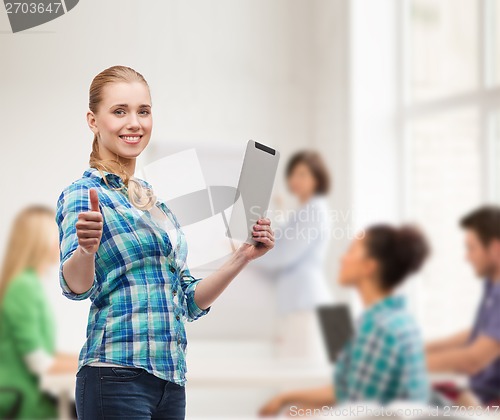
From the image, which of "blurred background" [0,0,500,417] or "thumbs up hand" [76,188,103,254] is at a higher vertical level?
"blurred background" [0,0,500,417]

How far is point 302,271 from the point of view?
6.19 feet

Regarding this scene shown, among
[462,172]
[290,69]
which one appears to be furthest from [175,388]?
[462,172]

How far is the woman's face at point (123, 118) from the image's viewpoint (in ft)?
2.51

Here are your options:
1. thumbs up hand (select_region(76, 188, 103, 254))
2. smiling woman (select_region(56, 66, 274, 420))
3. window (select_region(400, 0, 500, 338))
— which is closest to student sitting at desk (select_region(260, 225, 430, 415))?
window (select_region(400, 0, 500, 338))

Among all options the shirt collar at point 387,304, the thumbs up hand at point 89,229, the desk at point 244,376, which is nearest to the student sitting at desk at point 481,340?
the desk at point 244,376

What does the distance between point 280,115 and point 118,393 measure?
3.40 feet

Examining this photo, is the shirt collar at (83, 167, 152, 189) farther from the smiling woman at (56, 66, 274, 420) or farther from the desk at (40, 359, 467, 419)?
the desk at (40, 359, 467, 419)

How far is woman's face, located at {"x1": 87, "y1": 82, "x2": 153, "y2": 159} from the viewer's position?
0.77 metres

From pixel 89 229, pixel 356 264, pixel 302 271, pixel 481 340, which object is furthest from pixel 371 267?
pixel 89 229

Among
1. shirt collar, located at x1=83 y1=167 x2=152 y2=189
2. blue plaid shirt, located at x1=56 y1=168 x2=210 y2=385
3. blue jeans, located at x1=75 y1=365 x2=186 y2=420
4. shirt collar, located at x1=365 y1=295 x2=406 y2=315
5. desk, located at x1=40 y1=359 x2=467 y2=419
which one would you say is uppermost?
shirt collar, located at x1=83 y1=167 x2=152 y2=189

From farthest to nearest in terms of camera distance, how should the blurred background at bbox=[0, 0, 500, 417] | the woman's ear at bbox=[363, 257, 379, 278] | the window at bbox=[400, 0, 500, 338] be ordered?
the window at bbox=[400, 0, 500, 338], the woman's ear at bbox=[363, 257, 379, 278], the blurred background at bbox=[0, 0, 500, 417]

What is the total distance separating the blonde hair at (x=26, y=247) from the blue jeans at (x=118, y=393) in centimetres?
120

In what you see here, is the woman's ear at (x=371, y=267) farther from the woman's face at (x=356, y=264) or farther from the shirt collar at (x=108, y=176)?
the shirt collar at (x=108, y=176)

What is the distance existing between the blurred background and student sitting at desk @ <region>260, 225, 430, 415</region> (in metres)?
0.05
